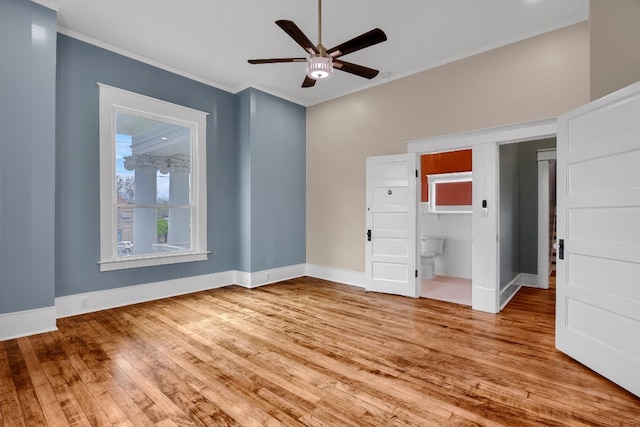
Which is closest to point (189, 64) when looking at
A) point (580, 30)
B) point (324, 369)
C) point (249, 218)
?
point (249, 218)

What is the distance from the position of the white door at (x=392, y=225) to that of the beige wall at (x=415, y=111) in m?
0.32

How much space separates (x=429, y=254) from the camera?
596 cm

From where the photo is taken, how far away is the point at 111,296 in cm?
398

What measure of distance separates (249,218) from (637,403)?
4733 millimetres

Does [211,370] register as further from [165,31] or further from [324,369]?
[165,31]

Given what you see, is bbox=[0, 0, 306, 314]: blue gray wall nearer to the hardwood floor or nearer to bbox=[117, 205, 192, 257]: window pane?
bbox=[117, 205, 192, 257]: window pane

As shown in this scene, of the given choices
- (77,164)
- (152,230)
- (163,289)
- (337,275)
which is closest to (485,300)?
(337,275)

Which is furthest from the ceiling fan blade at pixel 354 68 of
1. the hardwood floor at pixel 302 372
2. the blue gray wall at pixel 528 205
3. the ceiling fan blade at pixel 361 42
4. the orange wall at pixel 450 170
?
the blue gray wall at pixel 528 205

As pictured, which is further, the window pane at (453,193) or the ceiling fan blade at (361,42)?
the window pane at (453,193)

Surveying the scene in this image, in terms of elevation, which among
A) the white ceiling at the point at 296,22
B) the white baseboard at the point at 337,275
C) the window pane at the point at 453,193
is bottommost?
the white baseboard at the point at 337,275

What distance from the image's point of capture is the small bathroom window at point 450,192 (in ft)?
19.8

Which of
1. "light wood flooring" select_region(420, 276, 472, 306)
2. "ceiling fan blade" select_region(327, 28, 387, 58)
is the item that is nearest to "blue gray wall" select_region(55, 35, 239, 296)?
"ceiling fan blade" select_region(327, 28, 387, 58)

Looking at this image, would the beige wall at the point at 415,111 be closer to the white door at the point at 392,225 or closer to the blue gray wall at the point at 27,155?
the white door at the point at 392,225

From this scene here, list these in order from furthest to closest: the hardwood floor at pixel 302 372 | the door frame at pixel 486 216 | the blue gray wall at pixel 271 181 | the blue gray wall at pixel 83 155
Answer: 1. the blue gray wall at pixel 271 181
2. the door frame at pixel 486 216
3. the blue gray wall at pixel 83 155
4. the hardwood floor at pixel 302 372
